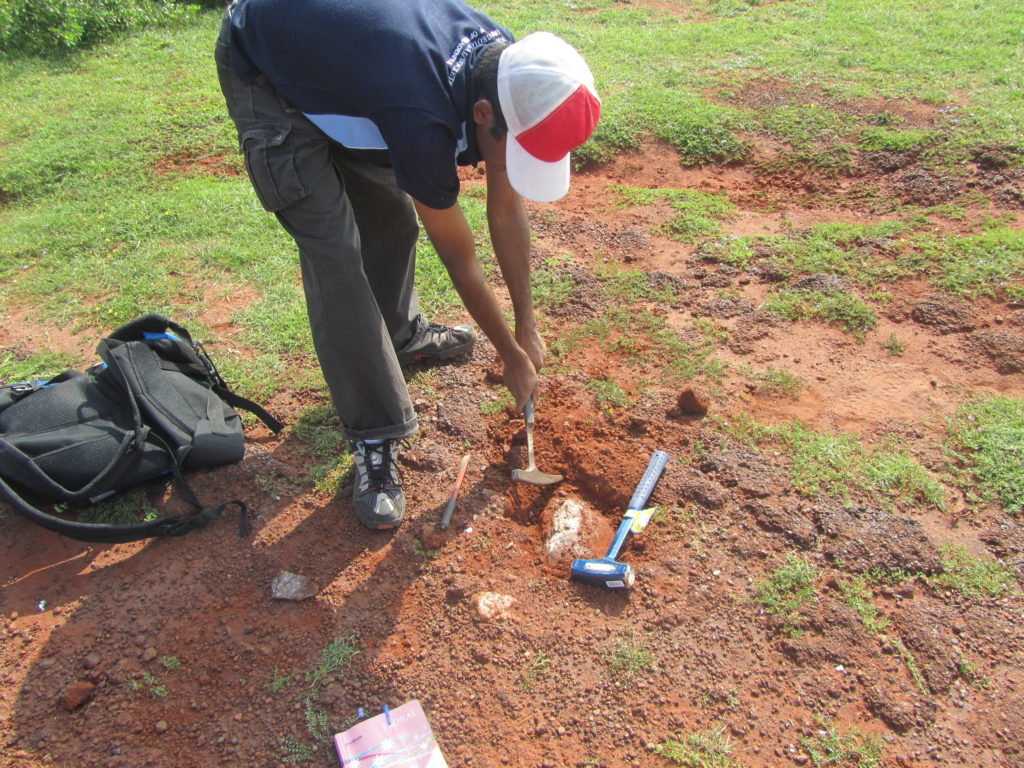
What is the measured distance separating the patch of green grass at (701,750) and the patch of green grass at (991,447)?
1.48 metres

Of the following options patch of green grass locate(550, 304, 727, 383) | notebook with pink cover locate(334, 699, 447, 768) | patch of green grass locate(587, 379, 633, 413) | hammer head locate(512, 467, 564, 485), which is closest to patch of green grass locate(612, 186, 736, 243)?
patch of green grass locate(550, 304, 727, 383)

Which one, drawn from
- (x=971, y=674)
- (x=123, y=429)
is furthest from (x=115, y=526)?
(x=971, y=674)

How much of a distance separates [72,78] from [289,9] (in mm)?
6644

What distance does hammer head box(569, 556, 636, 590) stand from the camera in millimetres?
2391

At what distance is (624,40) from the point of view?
7047mm

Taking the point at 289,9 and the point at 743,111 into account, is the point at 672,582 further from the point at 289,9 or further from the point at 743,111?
the point at 743,111

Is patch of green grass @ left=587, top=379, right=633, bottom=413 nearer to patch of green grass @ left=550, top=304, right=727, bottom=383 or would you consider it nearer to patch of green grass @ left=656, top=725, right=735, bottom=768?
patch of green grass @ left=550, top=304, right=727, bottom=383

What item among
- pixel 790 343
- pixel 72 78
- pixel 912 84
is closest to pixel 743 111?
pixel 912 84

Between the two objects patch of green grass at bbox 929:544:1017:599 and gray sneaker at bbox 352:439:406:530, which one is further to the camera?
gray sneaker at bbox 352:439:406:530

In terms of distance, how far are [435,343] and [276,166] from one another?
1.33 meters

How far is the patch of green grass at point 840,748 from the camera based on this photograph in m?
2.04

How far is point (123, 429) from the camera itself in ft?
8.66

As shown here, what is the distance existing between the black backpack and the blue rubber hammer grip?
156 cm

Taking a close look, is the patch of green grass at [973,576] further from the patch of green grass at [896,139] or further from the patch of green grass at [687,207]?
the patch of green grass at [896,139]
